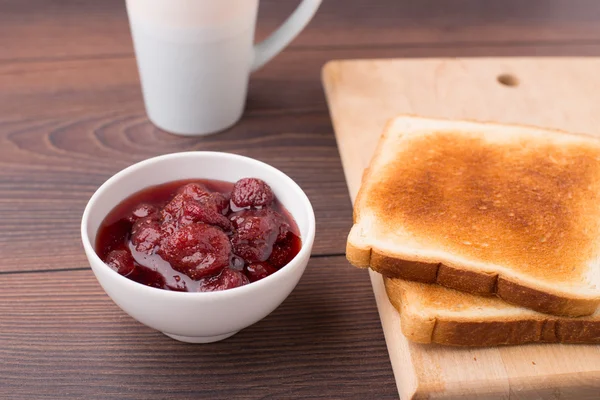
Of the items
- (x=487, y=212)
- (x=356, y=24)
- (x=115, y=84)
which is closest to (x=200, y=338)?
(x=487, y=212)

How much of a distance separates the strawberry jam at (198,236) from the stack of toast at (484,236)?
0.18 m

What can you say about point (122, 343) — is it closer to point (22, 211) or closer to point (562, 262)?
point (22, 211)

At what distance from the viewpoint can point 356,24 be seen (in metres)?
2.40

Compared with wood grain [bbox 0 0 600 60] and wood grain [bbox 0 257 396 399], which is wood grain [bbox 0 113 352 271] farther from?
wood grain [bbox 0 0 600 60]

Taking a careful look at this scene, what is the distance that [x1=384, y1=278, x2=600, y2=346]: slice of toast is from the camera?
1.28 meters

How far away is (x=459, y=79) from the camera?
6.70 ft

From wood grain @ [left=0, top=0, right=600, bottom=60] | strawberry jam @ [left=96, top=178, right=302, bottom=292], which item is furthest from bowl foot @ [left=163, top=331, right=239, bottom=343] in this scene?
wood grain @ [left=0, top=0, right=600, bottom=60]

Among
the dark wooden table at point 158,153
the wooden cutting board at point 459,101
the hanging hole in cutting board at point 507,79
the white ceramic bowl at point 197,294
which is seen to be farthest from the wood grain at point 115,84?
the white ceramic bowl at point 197,294

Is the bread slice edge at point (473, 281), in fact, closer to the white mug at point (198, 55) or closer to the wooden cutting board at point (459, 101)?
the wooden cutting board at point (459, 101)

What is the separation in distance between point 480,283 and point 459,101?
76 cm

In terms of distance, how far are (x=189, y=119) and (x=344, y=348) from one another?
2.54ft

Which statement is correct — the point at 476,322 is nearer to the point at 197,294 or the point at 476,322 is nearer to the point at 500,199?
the point at 500,199

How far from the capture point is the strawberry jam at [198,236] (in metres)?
1.20

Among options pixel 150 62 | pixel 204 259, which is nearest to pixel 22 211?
pixel 150 62
